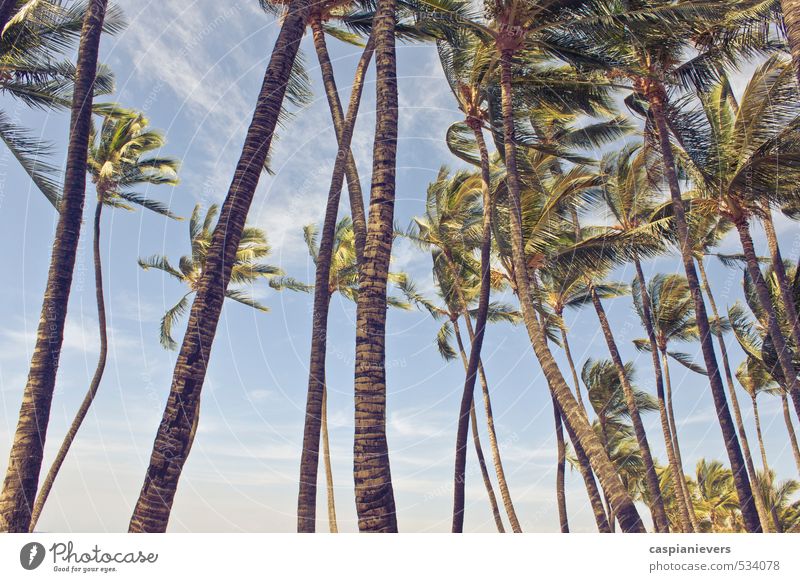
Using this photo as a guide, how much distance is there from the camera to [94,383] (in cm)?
2083

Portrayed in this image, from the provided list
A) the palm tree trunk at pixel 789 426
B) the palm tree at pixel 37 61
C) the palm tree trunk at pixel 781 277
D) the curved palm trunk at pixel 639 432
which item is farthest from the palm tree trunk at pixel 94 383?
the palm tree trunk at pixel 789 426

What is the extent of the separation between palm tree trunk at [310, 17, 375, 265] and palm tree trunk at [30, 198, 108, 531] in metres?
12.7

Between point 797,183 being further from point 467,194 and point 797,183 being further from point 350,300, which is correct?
point 350,300

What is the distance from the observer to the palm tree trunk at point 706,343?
1366cm

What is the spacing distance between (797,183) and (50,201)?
65.2 feet

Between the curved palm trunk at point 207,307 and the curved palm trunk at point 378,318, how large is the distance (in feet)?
6.33

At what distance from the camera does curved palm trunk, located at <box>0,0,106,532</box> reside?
7789 mm

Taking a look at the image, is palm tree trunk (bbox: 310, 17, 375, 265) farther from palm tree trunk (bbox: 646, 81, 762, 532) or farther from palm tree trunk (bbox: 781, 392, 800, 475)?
palm tree trunk (bbox: 781, 392, 800, 475)

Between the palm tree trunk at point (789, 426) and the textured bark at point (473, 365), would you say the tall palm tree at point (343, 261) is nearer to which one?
the textured bark at point (473, 365)

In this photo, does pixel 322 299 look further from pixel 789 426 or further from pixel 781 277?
pixel 789 426
